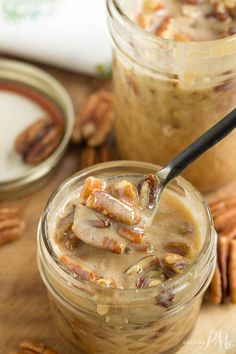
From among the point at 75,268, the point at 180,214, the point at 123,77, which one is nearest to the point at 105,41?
the point at 123,77

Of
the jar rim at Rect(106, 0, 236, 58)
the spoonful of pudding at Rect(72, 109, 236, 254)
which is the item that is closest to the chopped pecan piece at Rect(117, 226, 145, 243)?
the spoonful of pudding at Rect(72, 109, 236, 254)

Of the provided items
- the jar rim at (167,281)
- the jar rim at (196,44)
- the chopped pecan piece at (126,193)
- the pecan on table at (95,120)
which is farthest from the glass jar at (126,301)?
the pecan on table at (95,120)

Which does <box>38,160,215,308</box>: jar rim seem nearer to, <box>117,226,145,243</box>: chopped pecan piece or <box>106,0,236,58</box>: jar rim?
<box>117,226,145,243</box>: chopped pecan piece

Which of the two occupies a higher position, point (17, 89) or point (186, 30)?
point (186, 30)

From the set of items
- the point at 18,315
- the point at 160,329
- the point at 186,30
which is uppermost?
the point at 186,30

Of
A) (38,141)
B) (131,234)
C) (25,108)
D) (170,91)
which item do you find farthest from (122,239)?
(25,108)

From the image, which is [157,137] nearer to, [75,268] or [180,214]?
[180,214]

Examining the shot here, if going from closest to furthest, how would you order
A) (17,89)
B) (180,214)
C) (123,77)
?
(180,214) < (123,77) < (17,89)
